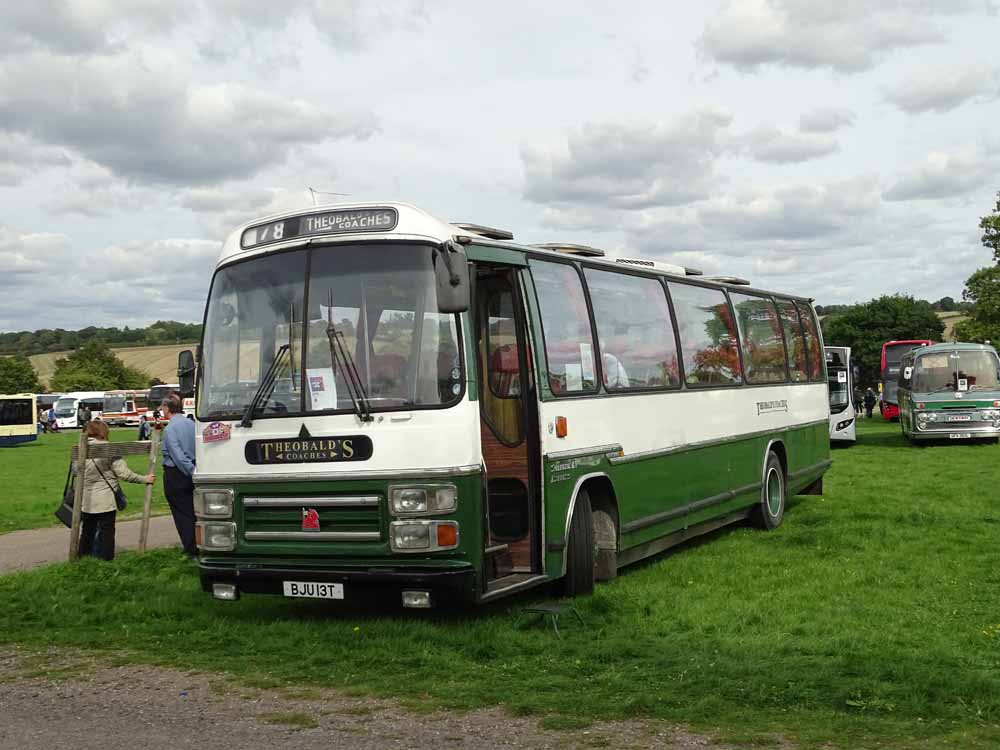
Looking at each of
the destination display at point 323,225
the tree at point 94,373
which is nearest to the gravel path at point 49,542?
the destination display at point 323,225

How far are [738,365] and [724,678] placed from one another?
320 inches

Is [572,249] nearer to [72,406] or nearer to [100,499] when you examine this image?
[100,499]

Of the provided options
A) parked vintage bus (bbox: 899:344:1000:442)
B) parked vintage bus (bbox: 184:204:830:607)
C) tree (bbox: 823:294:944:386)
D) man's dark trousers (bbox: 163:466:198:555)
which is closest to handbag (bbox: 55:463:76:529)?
man's dark trousers (bbox: 163:466:198:555)

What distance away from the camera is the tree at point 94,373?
13425cm

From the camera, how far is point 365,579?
8695 mm

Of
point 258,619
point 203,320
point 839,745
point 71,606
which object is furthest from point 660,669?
point 71,606

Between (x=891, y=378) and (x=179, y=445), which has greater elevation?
(x=891, y=378)

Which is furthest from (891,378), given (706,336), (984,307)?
(706,336)

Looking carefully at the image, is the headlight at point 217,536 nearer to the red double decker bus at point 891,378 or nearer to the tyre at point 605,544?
the tyre at point 605,544

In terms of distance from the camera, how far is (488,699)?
6969 millimetres

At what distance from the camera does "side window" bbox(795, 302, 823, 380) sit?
1828cm

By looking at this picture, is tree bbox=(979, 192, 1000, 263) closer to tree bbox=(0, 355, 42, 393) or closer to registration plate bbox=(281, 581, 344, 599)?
registration plate bbox=(281, 581, 344, 599)

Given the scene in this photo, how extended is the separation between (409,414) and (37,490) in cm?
2278

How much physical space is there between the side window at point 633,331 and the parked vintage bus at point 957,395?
71.9 feet
